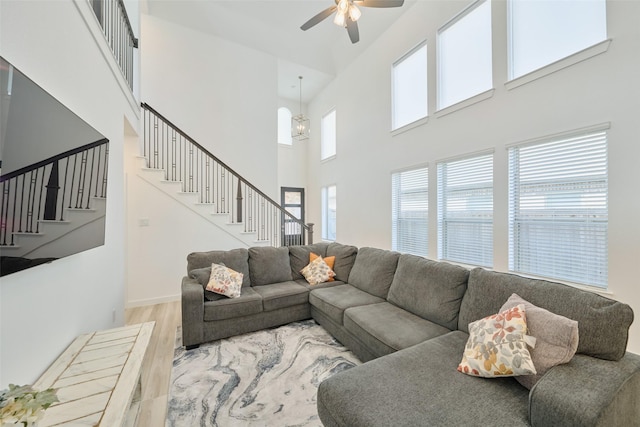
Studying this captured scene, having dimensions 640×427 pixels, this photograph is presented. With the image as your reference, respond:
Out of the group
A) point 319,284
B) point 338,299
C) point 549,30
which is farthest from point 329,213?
point 549,30

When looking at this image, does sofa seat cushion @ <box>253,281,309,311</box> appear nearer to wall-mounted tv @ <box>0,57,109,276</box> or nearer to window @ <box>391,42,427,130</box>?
wall-mounted tv @ <box>0,57,109,276</box>

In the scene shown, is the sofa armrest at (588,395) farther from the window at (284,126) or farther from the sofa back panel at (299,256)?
the window at (284,126)

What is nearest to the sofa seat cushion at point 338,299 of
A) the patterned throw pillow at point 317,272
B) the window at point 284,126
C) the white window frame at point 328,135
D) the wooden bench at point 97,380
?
the patterned throw pillow at point 317,272

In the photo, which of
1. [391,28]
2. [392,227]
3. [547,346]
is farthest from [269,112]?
[547,346]

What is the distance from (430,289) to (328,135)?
20.7 feet

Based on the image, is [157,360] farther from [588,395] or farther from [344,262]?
[588,395]

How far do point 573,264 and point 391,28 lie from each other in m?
4.97

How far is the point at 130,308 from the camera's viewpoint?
12.6 ft

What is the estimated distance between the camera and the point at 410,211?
16.5 ft

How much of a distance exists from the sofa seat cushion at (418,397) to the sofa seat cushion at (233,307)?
166 cm

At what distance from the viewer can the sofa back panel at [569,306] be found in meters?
1.39

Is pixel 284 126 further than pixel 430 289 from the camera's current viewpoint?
Yes

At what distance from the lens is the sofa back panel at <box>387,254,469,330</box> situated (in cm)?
221

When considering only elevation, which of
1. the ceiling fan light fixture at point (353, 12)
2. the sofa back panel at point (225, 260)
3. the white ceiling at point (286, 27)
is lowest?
the sofa back panel at point (225, 260)
